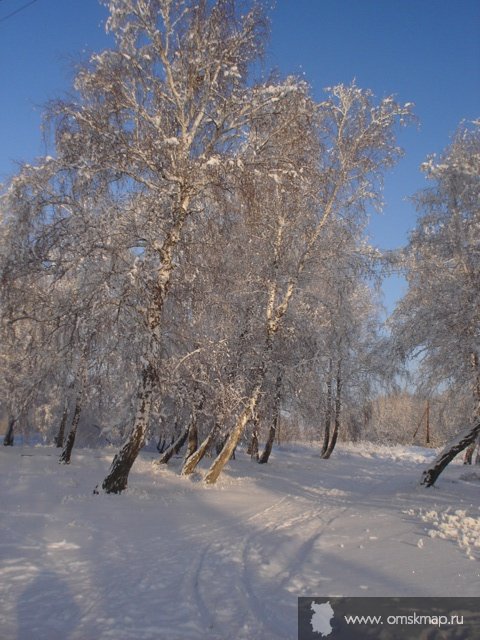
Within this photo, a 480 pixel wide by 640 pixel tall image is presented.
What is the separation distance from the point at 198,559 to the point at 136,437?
4.15m

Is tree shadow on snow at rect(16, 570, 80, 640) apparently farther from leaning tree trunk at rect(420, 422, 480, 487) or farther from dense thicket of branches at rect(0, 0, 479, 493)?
leaning tree trunk at rect(420, 422, 480, 487)

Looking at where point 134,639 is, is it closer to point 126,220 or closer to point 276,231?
point 126,220

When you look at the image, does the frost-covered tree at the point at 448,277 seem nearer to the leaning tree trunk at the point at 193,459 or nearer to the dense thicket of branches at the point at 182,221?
the dense thicket of branches at the point at 182,221

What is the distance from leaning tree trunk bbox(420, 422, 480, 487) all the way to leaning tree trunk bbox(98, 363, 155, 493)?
8.22 metres

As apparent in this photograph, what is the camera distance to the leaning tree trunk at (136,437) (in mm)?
9180

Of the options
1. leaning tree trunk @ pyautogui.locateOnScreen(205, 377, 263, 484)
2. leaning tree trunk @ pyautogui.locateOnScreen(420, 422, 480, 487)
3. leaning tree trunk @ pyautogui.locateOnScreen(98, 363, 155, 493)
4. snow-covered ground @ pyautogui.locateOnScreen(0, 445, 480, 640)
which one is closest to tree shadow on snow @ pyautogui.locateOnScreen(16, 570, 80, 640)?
snow-covered ground @ pyautogui.locateOnScreen(0, 445, 480, 640)

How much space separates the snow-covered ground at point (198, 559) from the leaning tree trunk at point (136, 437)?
45 cm

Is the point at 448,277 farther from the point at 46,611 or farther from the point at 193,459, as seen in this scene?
the point at 46,611

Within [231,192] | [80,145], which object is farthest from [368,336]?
[80,145]

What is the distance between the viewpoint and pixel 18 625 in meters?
3.59

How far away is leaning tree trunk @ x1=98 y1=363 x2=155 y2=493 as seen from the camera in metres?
9.18

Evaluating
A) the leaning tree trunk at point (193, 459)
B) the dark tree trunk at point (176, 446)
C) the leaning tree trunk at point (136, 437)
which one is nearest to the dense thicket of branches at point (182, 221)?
the leaning tree trunk at point (136, 437)

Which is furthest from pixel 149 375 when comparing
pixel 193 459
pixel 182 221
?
pixel 193 459

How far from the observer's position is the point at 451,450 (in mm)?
11984
